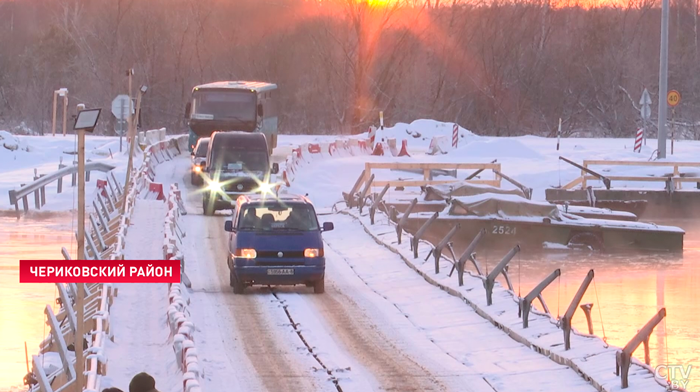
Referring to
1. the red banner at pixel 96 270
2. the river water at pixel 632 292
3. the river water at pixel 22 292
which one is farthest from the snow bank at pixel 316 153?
the red banner at pixel 96 270

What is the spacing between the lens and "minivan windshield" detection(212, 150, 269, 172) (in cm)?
3203

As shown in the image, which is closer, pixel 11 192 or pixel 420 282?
pixel 420 282

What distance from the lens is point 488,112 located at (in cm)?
8331

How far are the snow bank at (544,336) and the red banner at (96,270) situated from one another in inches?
196

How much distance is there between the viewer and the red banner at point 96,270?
11391 mm

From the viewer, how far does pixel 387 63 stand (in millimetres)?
85250

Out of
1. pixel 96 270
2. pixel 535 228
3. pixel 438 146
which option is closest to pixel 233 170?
pixel 535 228

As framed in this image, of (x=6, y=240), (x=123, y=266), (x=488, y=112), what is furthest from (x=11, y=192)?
(x=488, y=112)

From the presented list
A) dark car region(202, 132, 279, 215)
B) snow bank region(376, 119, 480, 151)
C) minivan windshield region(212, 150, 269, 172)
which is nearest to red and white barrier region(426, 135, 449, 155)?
snow bank region(376, 119, 480, 151)

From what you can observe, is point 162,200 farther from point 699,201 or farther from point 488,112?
point 488,112

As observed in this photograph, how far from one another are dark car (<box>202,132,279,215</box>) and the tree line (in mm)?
42739

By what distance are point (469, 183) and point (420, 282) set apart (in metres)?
15.5

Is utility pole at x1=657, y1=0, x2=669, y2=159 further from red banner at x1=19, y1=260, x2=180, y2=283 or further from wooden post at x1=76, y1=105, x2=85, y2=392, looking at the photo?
wooden post at x1=76, y1=105, x2=85, y2=392

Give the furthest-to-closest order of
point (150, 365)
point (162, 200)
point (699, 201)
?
point (699, 201), point (162, 200), point (150, 365)
